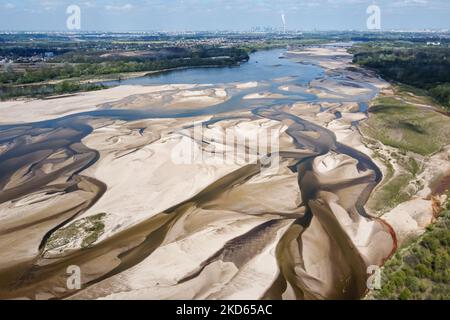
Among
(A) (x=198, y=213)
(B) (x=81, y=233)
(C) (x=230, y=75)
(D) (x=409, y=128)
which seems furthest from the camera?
(C) (x=230, y=75)

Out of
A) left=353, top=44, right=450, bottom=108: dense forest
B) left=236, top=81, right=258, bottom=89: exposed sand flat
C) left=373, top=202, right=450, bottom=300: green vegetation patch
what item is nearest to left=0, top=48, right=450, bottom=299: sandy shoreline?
left=373, top=202, right=450, bottom=300: green vegetation patch

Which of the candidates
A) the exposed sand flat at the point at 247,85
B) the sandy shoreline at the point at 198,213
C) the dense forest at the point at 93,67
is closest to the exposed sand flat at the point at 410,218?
the sandy shoreline at the point at 198,213

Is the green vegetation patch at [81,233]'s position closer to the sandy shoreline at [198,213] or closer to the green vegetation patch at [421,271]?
the sandy shoreline at [198,213]

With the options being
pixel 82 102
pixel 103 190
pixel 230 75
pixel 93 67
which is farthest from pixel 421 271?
pixel 93 67

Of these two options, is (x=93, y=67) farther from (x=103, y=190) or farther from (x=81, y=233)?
(x=81, y=233)

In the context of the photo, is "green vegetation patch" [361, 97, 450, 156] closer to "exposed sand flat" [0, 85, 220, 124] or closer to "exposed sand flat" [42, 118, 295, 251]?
"exposed sand flat" [42, 118, 295, 251]

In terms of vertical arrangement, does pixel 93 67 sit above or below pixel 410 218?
above
